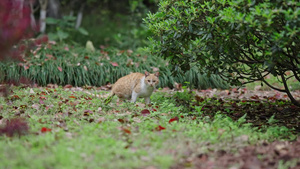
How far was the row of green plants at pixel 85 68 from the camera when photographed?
25.0 feet

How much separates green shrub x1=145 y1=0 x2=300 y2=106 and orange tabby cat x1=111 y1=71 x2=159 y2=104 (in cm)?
71

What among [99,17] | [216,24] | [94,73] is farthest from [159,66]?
[99,17]

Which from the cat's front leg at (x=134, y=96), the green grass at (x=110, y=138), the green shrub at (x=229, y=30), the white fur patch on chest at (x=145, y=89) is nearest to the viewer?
the green grass at (x=110, y=138)

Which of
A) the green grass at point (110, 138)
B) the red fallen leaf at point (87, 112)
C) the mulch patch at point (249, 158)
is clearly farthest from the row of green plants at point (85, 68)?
the mulch patch at point (249, 158)

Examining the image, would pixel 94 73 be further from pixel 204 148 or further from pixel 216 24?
pixel 204 148

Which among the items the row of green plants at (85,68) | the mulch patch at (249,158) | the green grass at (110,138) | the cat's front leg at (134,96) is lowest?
the mulch patch at (249,158)

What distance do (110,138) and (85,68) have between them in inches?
201

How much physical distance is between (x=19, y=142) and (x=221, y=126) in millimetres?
2263

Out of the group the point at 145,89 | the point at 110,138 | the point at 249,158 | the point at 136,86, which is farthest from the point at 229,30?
the point at 136,86

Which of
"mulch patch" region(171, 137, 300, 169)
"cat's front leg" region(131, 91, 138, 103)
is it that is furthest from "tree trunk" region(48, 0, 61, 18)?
"mulch patch" region(171, 137, 300, 169)

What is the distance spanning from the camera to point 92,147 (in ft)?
9.21

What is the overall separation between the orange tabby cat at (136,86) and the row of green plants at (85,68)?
2214 mm

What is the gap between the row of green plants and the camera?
7.61 metres

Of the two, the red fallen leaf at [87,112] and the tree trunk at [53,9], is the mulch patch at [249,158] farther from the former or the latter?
the tree trunk at [53,9]
